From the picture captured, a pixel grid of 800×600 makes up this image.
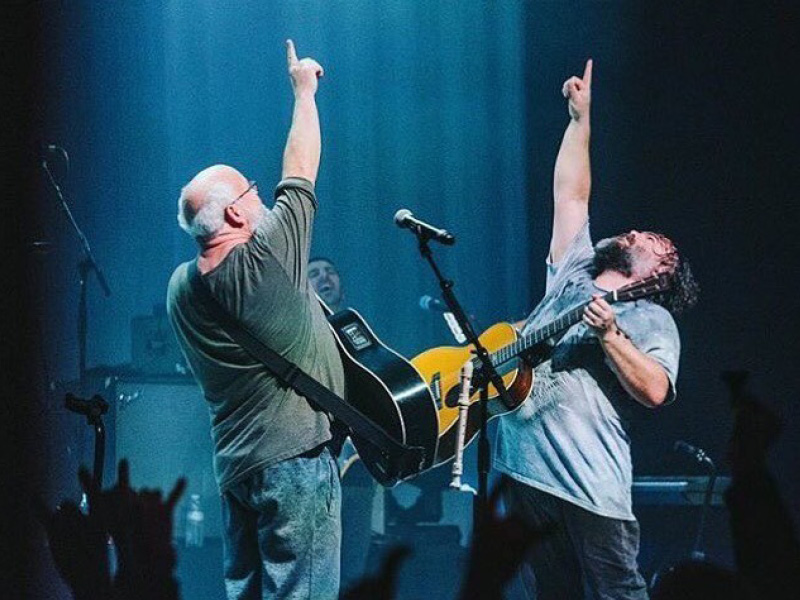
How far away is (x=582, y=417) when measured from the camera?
4.02 meters

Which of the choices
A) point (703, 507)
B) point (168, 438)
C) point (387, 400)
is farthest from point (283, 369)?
point (168, 438)

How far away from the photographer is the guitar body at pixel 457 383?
4.17m

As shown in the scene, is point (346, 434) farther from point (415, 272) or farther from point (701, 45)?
point (415, 272)

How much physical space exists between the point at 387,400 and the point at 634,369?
885mm

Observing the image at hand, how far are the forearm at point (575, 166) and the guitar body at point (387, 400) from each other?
1095 millimetres

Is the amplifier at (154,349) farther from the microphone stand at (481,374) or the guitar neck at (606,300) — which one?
the microphone stand at (481,374)

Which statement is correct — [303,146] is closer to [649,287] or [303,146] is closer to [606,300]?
[606,300]

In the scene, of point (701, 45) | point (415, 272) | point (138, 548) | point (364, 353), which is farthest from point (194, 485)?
point (138, 548)

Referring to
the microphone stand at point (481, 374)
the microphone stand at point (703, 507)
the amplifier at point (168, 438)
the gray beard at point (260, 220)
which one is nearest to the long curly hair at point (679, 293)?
the microphone stand at point (481, 374)

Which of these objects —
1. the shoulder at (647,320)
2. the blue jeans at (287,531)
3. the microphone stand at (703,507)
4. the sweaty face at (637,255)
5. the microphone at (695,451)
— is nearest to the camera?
the blue jeans at (287,531)

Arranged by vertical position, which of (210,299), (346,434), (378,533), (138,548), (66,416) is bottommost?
(378,533)

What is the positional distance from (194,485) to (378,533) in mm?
1250

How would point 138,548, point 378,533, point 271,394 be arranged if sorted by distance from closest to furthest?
point 138,548 < point 271,394 < point 378,533

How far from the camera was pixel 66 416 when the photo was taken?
675 cm
